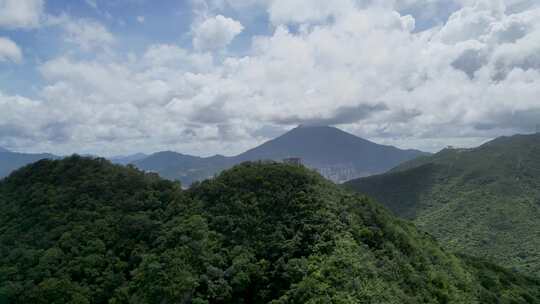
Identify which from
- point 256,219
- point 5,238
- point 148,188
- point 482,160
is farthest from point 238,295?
point 482,160

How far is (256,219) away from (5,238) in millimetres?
→ 29814

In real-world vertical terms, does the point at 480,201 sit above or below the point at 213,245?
below

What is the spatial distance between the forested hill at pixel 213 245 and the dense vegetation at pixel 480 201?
62.6 m

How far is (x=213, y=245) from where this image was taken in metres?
40.8

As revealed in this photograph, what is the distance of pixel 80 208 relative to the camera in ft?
163

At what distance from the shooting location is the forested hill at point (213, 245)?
35000mm

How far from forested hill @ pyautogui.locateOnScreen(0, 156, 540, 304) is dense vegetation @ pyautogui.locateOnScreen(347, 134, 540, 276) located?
6264 centimetres

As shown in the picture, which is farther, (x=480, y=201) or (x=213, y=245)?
(x=480, y=201)

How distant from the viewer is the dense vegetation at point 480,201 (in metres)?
113

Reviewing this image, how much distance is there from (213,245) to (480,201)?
136 meters

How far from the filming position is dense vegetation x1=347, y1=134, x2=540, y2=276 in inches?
4456

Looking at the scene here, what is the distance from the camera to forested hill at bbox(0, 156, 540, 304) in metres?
35.0

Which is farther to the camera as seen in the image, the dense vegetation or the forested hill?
the dense vegetation

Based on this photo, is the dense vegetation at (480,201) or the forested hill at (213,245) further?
the dense vegetation at (480,201)
